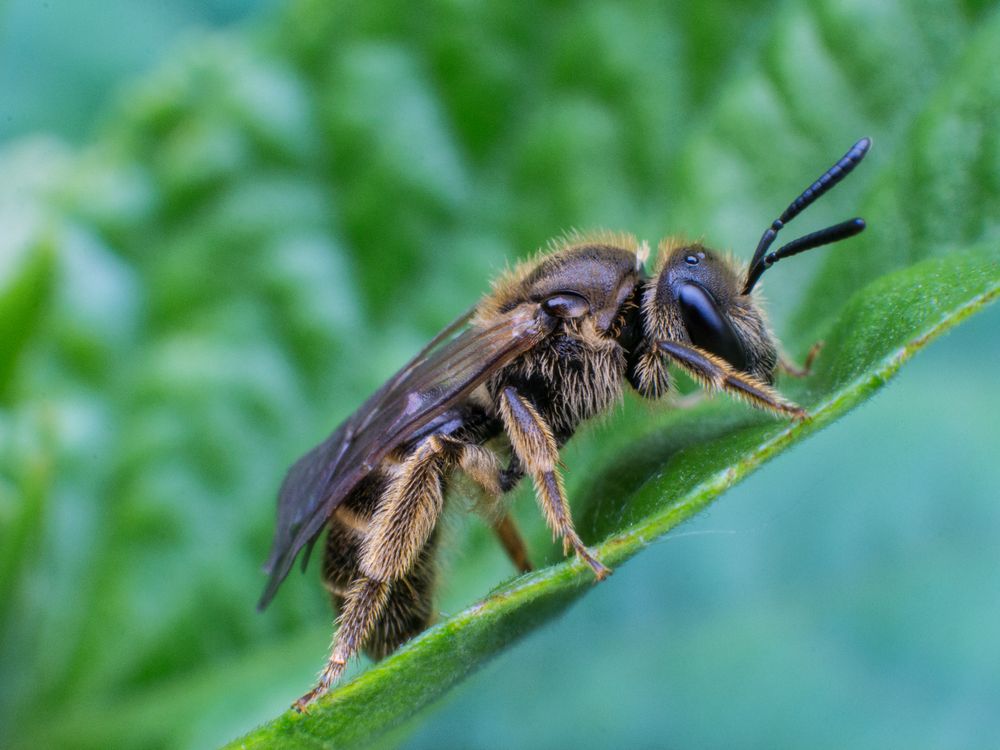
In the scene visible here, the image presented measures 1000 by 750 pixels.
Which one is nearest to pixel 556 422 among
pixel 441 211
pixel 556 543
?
pixel 556 543

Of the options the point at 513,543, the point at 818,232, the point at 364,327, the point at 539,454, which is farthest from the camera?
the point at 364,327

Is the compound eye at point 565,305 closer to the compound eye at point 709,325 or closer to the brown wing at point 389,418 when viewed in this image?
the brown wing at point 389,418

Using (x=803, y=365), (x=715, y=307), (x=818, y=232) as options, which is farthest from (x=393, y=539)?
(x=818, y=232)

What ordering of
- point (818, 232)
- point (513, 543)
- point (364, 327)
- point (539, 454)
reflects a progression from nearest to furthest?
point (818, 232) < point (539, 454) < point (513, 543) < point (364, 327)

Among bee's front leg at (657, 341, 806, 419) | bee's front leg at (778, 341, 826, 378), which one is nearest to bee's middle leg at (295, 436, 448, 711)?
bee's front leg at (657, 341, 806, 419)

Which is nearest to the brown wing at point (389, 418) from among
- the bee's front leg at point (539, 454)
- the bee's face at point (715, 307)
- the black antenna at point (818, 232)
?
the bee's front leg at point (539, 454)

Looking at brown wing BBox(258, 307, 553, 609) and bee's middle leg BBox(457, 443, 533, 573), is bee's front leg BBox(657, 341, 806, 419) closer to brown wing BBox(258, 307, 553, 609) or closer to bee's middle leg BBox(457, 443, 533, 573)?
brown wing BBox(258, 307, 553, 609)

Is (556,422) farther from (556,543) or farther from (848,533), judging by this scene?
(848,533)

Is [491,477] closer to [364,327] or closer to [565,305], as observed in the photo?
[565,305]
